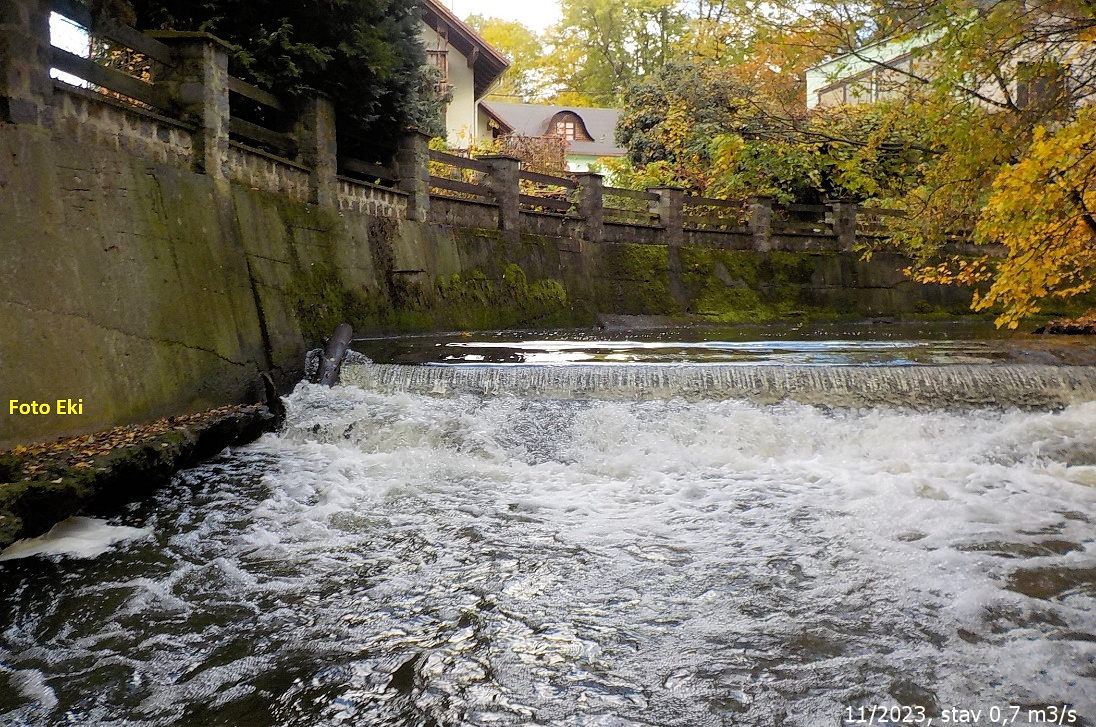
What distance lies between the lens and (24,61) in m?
6.22

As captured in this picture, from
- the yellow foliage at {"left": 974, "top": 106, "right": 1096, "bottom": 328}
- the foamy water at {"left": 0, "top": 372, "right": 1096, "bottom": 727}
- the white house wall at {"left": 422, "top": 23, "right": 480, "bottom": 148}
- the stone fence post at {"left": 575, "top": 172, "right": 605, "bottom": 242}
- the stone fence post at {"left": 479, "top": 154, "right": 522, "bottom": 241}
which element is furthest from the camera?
the white house wall at {"left": 422, "top": 23, "right": 480, "bottom": 148}

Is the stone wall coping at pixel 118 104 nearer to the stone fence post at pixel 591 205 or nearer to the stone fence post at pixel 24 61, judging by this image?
the stone fence post at pixel 24 61

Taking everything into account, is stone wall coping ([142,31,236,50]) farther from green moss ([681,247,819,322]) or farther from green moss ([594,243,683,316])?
green moss ([681,247,819,322])

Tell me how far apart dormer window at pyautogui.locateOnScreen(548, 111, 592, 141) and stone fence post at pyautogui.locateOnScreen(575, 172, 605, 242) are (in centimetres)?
2903

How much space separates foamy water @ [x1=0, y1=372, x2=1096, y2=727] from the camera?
335cm

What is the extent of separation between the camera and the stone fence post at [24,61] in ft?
20.0

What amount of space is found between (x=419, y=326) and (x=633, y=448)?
587cm

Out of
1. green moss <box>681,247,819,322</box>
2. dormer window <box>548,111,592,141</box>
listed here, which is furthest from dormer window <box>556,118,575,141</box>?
green moss <box>681,247,819,322</box>

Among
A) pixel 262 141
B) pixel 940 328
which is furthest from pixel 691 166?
pixel 262 141

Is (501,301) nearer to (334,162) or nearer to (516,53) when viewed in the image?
(334,162)

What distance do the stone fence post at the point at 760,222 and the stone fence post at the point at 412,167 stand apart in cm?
843

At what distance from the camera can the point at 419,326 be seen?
12.5 meters

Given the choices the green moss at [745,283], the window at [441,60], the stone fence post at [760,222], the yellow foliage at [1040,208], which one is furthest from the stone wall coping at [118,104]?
the window at [441,60]

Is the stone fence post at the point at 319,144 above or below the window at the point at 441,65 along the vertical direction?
below
